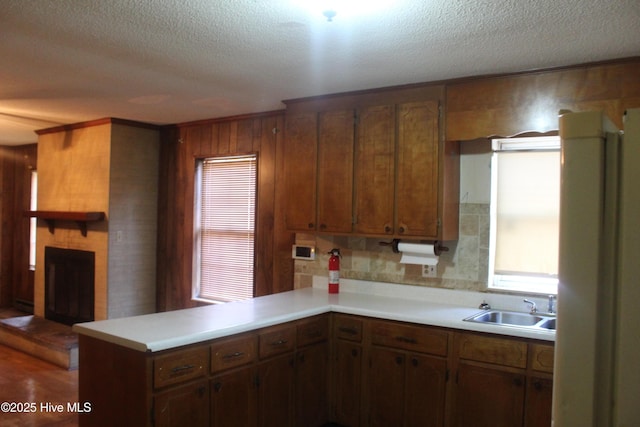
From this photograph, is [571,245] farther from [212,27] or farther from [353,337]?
[353,337]

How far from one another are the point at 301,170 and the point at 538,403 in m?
2.25

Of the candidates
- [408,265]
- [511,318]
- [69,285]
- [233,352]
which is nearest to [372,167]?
[408,265]

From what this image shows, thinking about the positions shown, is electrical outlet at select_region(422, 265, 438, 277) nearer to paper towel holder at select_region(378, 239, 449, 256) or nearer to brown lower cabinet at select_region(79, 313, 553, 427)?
paper towel holder at select_region(378, 239, 449, 256)

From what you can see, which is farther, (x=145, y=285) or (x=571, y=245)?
(x=145, y=285)

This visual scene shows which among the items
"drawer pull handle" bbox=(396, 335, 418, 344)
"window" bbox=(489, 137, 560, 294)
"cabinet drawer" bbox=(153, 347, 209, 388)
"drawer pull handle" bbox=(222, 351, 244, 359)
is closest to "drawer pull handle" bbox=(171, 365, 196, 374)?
"cabinet drawer" bbox=(153, 347, 209, 388)

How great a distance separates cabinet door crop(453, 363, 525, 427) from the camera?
2701mm

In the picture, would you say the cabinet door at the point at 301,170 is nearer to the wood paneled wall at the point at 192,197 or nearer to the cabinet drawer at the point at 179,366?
the wood paneled wall at the point at 192,197

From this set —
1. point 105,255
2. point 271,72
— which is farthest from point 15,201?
point 271,72

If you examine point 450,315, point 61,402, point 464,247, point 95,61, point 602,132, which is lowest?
point 61,402

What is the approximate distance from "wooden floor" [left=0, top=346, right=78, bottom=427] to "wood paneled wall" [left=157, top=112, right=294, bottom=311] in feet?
3.98

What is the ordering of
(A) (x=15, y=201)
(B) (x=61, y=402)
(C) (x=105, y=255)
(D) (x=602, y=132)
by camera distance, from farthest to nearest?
1. (A) (x=15, y=201)
2. (C) (x=105, y=255)
3. (B) (x=61, y=402)
4. (D) (x=602, y=132)

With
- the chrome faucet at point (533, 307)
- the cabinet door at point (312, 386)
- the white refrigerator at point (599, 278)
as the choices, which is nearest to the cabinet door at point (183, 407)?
the cabinet door at point (312, 386)

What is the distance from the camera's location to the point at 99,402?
2.43 metres

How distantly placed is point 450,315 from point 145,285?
11.2ft
